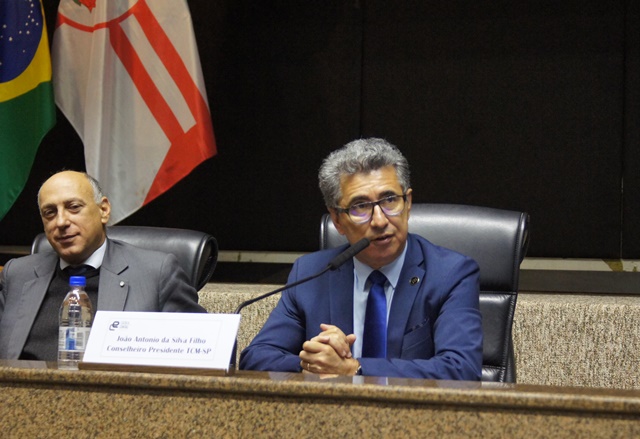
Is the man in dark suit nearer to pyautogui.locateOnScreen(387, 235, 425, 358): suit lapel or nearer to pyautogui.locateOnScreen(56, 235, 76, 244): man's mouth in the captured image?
pyautogui.locateOnScreen(56, 235, 76, 244): man's mouth

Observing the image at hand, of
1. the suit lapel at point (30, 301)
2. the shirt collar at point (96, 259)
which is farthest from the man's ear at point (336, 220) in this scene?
the suit lapel at point (30, 301)

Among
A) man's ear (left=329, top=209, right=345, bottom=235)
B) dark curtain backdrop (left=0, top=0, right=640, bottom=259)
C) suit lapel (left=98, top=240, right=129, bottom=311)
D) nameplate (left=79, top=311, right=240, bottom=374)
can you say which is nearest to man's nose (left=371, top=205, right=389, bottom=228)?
man's ear (left=329, top=209, right=345, bottom=235)

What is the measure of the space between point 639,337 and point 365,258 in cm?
121

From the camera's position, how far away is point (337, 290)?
6.99 ft

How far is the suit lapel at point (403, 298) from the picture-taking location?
2.03 metres

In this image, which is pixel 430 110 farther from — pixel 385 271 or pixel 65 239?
pixel 65 239

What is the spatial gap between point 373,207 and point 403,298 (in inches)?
8.7

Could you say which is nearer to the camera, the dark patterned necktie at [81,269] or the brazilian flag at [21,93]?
the dark patterned necktie at [81,269]

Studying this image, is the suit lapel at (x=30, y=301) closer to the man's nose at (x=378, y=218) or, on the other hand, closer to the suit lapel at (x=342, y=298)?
the suit lapel at (x=342, y=298)

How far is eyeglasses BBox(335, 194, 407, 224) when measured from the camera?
6.77ft

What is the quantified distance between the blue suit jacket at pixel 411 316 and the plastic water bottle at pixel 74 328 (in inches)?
15.6

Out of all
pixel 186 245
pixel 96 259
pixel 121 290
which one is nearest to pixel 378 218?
pixel 186 245

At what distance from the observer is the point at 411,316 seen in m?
2.05

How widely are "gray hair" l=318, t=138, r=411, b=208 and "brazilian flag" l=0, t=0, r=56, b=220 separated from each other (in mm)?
1518
